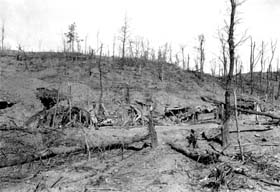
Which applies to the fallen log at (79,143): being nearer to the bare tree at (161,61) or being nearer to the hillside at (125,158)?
the hillside at (125,158)

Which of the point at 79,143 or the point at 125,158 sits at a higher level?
the point at 79,143

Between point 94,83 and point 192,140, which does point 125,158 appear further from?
point 94,83

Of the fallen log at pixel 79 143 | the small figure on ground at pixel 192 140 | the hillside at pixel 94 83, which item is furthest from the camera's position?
the hillside at pixel 94 83

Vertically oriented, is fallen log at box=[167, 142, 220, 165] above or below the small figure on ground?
below

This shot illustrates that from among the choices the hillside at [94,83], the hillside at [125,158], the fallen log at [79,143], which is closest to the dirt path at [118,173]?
the hillside at [125,158]

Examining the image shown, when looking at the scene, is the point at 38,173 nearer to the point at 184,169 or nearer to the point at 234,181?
the point at 184,169

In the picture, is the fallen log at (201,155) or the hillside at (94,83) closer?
the fallen log at (201,155)

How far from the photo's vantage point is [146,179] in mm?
6227

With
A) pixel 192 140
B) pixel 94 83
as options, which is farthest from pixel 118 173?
pixel 94 83

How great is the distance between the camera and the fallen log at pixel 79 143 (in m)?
6.69

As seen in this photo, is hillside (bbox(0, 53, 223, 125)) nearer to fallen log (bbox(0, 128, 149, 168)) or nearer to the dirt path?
fallen log (bbox(0, 128, 149, 168))

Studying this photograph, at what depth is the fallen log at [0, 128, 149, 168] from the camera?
669cm

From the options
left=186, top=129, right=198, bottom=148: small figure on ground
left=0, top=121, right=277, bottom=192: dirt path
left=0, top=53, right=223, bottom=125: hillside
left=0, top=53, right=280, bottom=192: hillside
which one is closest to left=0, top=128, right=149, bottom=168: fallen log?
left=0, top=53, right=280, bottom=192: hillside

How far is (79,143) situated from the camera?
7383 millimetres
